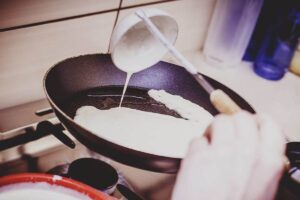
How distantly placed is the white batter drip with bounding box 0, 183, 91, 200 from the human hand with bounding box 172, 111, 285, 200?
276 mm

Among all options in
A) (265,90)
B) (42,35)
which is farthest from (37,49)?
(265,90)

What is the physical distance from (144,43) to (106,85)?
0.22 metres

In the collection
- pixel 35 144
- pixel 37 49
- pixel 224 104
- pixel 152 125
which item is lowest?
pixel 35 144

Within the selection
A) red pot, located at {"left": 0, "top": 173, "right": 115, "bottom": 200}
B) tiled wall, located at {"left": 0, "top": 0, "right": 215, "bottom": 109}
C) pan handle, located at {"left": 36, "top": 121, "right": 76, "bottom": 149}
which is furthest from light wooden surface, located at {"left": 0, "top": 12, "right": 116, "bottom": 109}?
red pot, located at {"left": 0, "top": 173, "right": 115, "bottom": 200}

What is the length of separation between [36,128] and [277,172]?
627 mm

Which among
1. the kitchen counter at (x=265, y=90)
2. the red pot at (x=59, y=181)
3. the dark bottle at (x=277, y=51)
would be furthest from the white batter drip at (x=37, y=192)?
the dark bottle at (x=277, y=51)

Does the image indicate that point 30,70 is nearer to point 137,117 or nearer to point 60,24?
point 60,24

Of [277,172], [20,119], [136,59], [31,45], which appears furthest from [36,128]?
[277,172]

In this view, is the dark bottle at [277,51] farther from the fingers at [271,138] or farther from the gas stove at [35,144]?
the fingers at [271,138]

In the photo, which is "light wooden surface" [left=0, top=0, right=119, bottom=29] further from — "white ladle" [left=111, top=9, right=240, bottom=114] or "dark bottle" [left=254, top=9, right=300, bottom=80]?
"dark bottle" [left=254, top=9, right=300, bottom=80]

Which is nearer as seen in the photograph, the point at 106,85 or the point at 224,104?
the point at 224,104

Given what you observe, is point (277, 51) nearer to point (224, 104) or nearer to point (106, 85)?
point (106, 85)

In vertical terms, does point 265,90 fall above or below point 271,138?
below

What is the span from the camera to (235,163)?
1.61 feet
